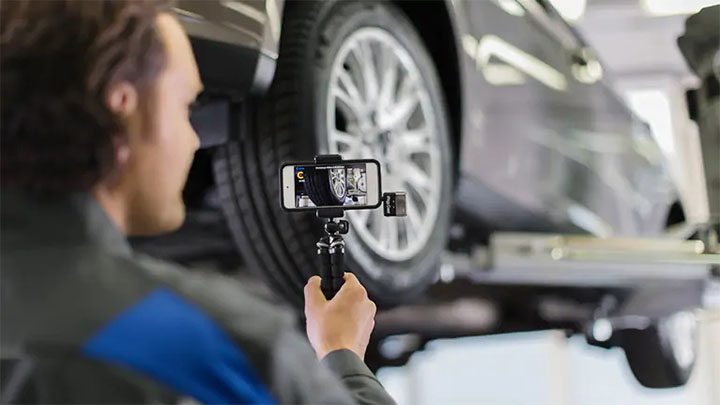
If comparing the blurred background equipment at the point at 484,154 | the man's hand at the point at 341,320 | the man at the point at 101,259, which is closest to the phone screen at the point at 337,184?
the man's hand at the point at 341,320

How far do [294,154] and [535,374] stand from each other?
5.73 feet

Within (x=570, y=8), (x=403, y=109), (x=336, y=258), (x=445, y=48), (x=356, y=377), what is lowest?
(x=356, y=377)

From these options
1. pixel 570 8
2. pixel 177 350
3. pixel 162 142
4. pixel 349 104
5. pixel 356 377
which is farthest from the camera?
pixel 570 8

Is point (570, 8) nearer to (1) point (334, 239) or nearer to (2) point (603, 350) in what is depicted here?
(2) point (603, 350)

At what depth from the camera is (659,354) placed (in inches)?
136

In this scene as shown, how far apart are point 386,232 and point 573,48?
118cm

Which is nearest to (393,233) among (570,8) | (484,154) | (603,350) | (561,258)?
(484,154)

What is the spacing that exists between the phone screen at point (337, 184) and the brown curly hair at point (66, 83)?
0.44 meters

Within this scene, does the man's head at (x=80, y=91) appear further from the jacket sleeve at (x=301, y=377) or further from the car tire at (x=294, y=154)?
the car tire at (x=294, y=154)

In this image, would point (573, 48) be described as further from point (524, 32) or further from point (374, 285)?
point (374, 285)

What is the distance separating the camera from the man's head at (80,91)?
0.87m

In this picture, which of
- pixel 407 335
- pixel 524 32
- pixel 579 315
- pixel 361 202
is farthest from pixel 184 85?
pixel 579 315

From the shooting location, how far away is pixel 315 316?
1.13 metres

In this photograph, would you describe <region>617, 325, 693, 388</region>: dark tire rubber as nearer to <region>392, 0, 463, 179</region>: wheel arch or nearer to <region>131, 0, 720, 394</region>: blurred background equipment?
<region>131, 0, 720, 394</region>: blurred background equipment
